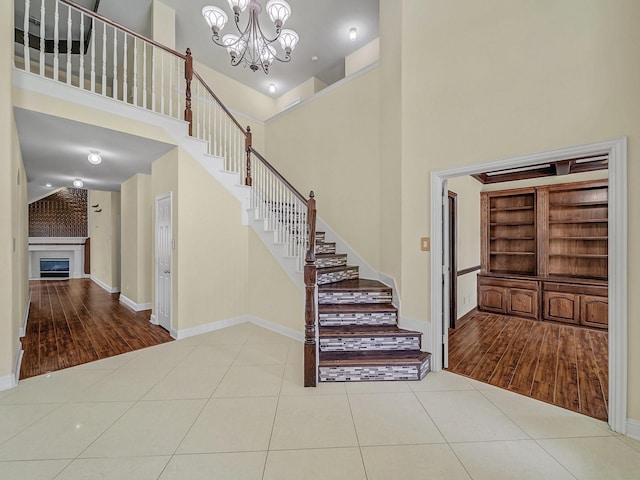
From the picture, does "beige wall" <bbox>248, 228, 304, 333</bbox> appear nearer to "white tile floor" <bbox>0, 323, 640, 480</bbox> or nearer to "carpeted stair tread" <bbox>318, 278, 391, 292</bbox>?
"carpeted stair tread" <bbox>318, 278, 391, 292</bbox>

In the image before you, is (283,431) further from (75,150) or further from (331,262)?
(75,150)

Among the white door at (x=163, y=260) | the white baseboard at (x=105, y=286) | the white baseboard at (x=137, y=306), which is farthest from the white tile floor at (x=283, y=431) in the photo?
the white baseboard at (x=105, y=286)

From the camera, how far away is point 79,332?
13.9 feet

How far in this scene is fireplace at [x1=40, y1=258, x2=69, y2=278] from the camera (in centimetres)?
985

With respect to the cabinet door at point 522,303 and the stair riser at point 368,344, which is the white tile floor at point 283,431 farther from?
the cabinet door at point 522,303

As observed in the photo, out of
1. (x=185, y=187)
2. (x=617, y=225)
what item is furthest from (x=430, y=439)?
(x=185, y=187)

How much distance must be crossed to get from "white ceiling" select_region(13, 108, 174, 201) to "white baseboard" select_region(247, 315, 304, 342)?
116 inches

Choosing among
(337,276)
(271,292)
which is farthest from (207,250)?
(337,276)

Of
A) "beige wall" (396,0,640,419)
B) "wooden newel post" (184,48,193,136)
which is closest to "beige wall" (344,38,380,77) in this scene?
"beige wall" (396,0,640,419)

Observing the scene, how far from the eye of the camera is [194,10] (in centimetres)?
482

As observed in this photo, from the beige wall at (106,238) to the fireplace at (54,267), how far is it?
1.29m

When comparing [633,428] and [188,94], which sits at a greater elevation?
[188,94]

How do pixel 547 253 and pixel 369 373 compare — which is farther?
pixel 547 253

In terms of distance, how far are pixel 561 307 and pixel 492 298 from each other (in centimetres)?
99
